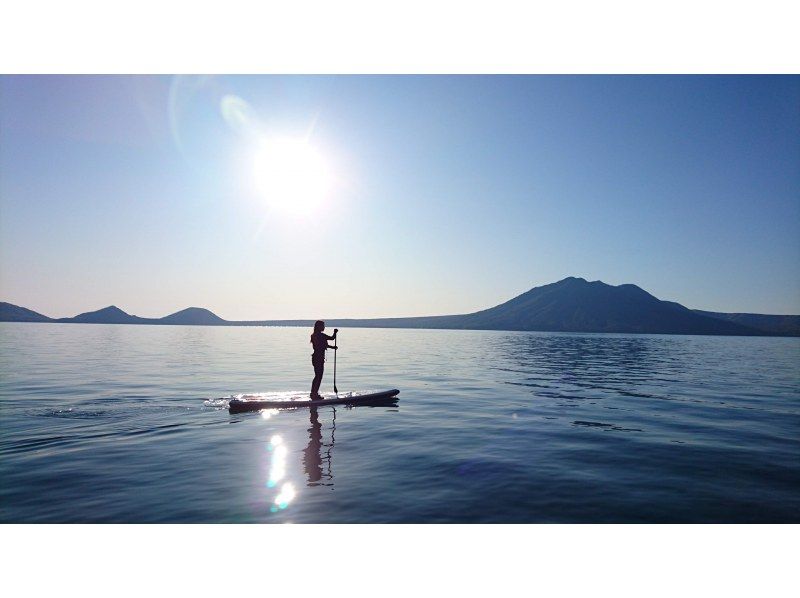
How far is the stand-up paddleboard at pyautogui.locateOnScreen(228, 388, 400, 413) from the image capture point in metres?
19.2

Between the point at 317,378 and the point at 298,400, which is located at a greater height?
the point at 317,378

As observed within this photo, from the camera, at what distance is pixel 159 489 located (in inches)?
384

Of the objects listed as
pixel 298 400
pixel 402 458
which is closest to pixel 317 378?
pixel 298 400

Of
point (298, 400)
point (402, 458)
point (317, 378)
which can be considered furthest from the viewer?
point (317, 378)

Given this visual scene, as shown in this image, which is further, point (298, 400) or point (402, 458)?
point (298, 400)

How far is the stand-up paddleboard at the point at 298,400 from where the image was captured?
19.2 meters

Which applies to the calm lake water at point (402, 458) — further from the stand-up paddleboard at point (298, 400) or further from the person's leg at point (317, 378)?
the person's leg at point (317, 378)

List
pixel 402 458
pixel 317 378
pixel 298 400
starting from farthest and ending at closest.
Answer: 1. pixel 317 378
2. pixel 298 400
3. pixel 402 458

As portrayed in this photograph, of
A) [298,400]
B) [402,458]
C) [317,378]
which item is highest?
[317,378]

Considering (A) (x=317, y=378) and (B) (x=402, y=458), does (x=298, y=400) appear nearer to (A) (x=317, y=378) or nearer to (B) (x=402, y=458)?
(A) (x=317, y=378)

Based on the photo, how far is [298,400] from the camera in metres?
20.7

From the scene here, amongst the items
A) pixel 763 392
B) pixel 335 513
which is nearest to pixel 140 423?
pixel 335 513

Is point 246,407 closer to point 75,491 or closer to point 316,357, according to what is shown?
point 316,357

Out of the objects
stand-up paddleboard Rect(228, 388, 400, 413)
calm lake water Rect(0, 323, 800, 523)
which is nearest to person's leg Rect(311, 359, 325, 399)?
stand-up paddleboard Rect(228, 388, 400, 413)
